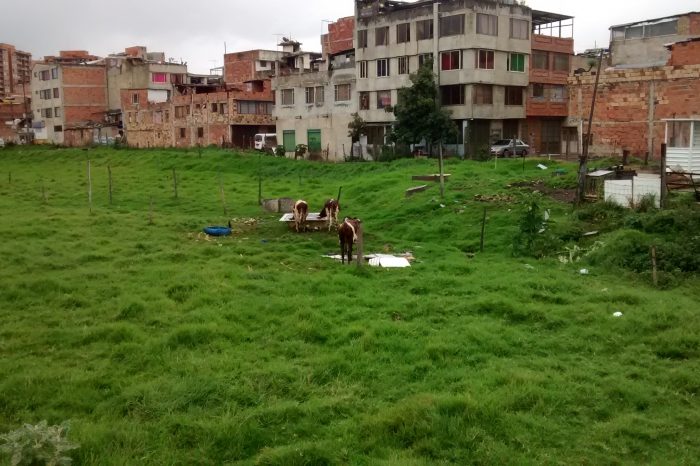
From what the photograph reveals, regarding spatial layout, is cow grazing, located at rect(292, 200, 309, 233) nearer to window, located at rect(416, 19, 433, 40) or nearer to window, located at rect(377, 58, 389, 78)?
window, located at rect(416, 19, 433, 40)

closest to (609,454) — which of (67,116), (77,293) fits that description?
(77,293)

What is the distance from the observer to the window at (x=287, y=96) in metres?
51.9

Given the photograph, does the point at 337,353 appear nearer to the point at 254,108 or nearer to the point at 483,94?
the point at 483,94

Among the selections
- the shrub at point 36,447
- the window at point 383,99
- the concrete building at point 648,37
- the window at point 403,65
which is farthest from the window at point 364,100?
the shrub at point 36,447

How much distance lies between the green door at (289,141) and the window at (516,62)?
56.7ft

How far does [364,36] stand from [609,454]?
41.7m

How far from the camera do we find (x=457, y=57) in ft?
135

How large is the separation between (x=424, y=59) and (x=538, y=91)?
352 inches

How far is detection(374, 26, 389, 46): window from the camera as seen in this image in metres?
44.7

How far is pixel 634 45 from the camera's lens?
41.3m

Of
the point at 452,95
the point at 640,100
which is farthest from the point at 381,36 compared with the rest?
the point at 640,100

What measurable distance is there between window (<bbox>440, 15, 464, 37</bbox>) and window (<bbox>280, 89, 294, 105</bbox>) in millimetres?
14511

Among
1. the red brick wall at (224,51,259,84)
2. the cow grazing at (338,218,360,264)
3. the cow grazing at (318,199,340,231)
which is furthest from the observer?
the red brick wall at (224,51,259,84)

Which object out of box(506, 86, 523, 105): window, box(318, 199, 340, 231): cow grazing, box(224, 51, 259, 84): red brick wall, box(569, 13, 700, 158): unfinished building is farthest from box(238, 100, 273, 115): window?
box(318, 199, 340, 231): cow grazing
